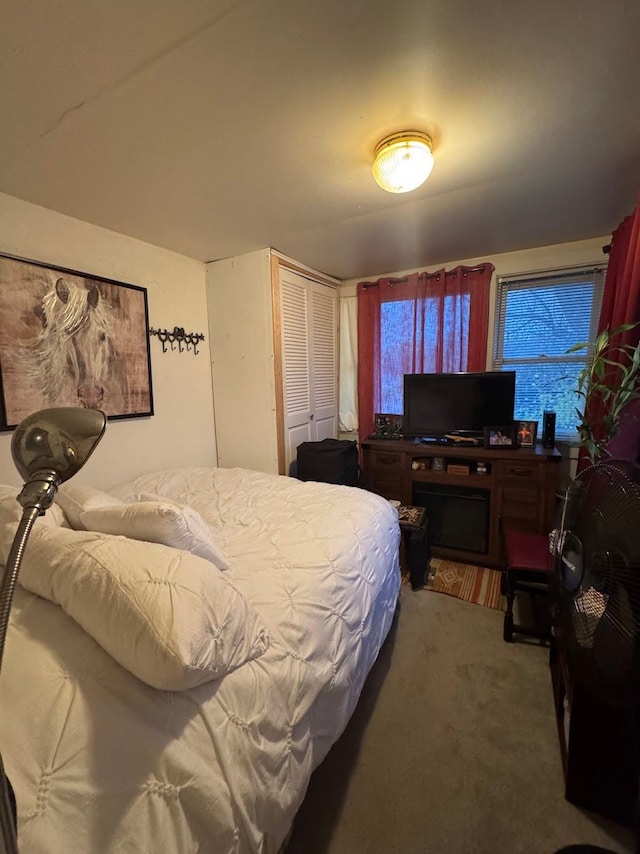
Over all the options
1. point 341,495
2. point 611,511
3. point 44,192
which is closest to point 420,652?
point 341,495

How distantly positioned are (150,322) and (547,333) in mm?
2969

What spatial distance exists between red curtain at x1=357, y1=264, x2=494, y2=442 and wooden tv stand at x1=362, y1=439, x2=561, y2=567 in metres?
0.60

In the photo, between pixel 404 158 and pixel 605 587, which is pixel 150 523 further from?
pixel 404 158

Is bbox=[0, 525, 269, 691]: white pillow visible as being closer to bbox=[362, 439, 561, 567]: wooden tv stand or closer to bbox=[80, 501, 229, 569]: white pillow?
bbox=[80, 501, 229, 569]: white pillow

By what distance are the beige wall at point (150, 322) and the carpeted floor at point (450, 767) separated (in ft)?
6.47

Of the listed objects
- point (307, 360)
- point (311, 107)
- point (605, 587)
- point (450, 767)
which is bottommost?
point (450, 767)

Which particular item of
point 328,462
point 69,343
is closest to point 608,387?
point 328,462

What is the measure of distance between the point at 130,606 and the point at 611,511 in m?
1.19

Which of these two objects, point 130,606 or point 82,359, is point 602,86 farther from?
point 82,359

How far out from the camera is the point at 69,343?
206cm

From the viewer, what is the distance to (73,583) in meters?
0.83

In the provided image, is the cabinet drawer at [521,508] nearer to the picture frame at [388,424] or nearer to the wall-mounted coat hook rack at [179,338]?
the picture frame at [388,424]

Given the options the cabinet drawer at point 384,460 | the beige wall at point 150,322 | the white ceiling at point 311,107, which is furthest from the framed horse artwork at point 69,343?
the cabinet drawer at point 384,460

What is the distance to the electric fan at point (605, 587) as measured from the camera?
80 centimetres
